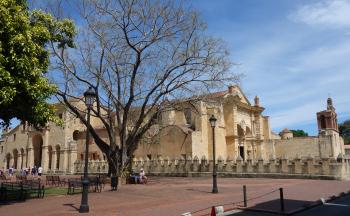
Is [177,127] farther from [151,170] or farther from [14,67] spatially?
[14,67]

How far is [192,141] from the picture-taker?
1817 inches

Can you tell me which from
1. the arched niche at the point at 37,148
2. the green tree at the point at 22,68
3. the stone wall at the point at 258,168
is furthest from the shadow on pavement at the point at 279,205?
the arched niche at the point at 37,148

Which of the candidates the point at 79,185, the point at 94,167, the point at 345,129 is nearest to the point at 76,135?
the point at 94,167

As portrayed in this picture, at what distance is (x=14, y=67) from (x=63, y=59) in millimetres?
13216

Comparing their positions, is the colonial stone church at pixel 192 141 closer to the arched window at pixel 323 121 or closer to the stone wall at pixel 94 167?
the arched window at pixel 323 121

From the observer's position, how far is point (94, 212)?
531 inches

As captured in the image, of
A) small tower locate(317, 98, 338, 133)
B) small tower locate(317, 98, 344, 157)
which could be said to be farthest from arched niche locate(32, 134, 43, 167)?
small tower locate(317, 98, 338, 133)

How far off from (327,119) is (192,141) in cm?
2778

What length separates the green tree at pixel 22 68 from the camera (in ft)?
43.0

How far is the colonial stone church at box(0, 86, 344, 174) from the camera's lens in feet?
158

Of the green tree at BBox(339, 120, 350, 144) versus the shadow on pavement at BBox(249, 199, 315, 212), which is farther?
the green tree at BBox(339, 120, 350, 144)

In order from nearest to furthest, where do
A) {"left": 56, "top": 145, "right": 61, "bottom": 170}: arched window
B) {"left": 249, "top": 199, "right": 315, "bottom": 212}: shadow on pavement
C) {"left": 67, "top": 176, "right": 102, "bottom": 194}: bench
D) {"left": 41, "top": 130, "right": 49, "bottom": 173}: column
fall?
{"left": 249, "top": 199, "right": 315, "bottom": 212}: shadow on pavement, {"left": 67, "top": 176, "right": 102, "bottom": 194}: bench, {"left": 56, "top": 145, "right": 61, "bottom": 170}: arched window, {"left": 41, "top": 130, "right": 49, "bottom": 173}: column

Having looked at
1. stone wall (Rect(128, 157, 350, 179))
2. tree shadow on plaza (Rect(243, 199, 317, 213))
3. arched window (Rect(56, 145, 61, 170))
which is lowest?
tree shadow on plaza (Rect(243, 199, 317, 213))

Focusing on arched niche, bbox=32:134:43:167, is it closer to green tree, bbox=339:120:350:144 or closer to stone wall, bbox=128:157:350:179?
stone wall, bbox=128:157:350:179
